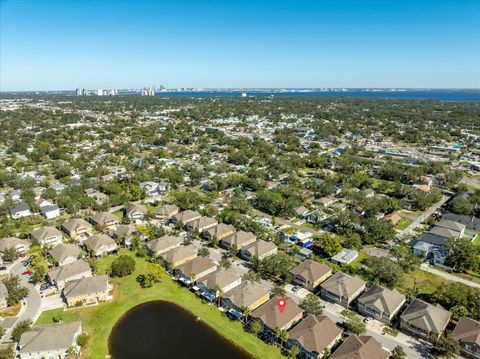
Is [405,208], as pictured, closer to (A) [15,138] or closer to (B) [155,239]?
(B) [155,239]

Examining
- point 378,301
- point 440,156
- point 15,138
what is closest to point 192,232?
point 378,301

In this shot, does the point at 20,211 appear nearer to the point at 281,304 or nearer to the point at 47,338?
the point at 47,338

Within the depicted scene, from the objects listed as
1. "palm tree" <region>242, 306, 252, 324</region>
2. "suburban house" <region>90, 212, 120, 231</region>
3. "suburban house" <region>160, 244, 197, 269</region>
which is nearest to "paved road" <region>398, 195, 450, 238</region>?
"palm tree" <region>242, 306, 252, 324</region>

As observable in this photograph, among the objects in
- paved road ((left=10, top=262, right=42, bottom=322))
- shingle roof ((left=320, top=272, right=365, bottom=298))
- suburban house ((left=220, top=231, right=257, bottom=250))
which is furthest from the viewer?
suburban house ((left=220, top=231, right=257, bottom=250))

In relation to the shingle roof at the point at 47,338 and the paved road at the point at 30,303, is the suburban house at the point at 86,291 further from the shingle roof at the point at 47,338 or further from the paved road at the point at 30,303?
the shingle roof at the point at 47,338

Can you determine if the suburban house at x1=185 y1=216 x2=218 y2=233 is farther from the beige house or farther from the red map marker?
the red map marker

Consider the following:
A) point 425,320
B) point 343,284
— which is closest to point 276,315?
point 343,284
